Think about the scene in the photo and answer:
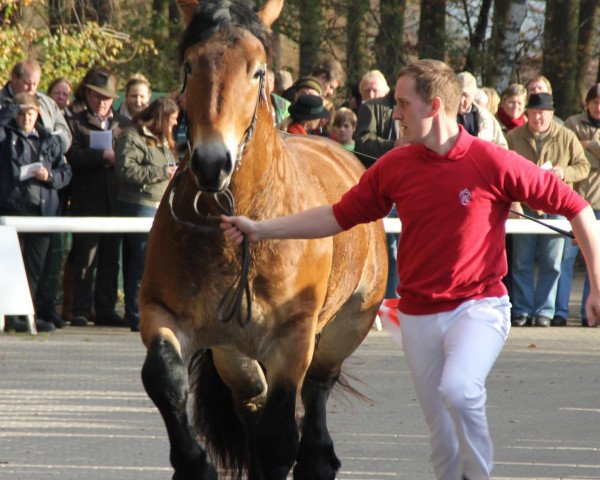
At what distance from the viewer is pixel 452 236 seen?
5199mm

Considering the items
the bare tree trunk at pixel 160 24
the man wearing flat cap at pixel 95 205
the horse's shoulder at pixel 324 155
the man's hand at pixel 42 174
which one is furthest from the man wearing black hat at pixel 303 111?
the bare tree trunk at pixel 160 24

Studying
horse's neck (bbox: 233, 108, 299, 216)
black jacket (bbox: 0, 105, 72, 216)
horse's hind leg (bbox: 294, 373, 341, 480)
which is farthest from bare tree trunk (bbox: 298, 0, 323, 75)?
horse's neck (bbox: 233, 108, 299, 216)

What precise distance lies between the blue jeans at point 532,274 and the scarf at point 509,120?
1.41m

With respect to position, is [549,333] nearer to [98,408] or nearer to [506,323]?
[98,408]

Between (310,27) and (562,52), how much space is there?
438 centimetres

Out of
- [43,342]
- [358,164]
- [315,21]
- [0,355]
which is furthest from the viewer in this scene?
[315,21]

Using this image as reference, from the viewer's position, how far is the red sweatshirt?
204 inches

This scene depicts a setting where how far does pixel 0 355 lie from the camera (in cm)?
1039

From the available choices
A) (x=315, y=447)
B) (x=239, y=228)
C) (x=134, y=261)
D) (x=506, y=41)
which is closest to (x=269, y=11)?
(x=239, y=228)

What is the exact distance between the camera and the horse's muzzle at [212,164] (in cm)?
494

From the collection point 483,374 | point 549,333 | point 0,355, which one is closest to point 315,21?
point 549,333

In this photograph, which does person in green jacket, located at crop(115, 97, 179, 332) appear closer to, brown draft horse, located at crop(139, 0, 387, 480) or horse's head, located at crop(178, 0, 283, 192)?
brown draft horse, located at crop(139, 0, 387, 480)

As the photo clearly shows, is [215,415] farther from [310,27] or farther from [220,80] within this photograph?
[310,27]

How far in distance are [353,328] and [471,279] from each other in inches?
96.5
